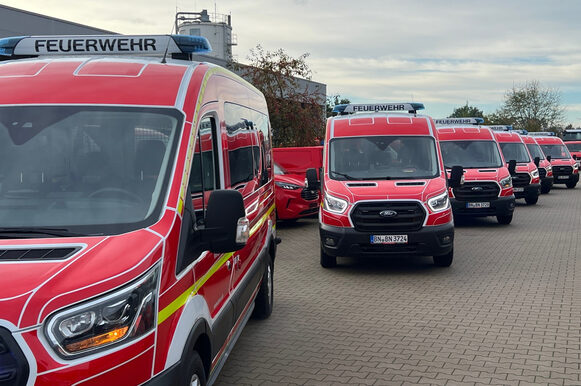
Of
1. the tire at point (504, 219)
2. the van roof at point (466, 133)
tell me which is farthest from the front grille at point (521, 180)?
the tire at point (504, 219)

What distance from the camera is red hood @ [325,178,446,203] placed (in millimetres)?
10516

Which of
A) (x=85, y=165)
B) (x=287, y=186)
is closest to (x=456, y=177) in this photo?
(x=287, y=186)

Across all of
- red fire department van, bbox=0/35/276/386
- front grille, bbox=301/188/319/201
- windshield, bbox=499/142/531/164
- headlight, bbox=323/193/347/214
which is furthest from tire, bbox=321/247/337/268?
windshield, bbox=499/142/531/164

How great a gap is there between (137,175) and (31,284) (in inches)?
42.9

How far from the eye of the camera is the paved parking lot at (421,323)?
239 inches

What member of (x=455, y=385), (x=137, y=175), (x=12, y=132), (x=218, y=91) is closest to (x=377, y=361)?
(x=455, y=385)

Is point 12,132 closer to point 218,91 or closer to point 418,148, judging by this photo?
point 218,91

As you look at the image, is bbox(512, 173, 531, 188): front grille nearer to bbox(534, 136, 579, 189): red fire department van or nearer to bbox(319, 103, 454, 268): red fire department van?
bbox(534, 136, 579, 189): red fire department van

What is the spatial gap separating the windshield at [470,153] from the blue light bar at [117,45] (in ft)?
42.0

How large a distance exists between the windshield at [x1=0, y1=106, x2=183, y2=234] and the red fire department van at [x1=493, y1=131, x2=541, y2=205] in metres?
18.9

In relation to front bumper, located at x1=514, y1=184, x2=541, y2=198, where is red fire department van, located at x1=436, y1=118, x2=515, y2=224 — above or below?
above

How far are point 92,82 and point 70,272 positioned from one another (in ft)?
5.24

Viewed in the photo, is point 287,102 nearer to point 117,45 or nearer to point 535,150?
point 535,150

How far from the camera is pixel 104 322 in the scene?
10.5 feet
